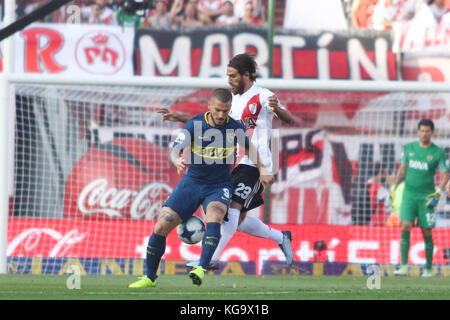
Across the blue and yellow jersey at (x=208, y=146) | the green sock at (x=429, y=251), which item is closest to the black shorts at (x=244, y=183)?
the blue and yellow jersey at (x=208, y=146)

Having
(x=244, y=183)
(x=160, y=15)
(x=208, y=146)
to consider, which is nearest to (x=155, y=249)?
(x=208, y=146)

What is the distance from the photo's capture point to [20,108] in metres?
15.9

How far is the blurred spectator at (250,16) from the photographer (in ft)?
61.9

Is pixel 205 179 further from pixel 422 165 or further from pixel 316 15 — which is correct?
pixel 316 15

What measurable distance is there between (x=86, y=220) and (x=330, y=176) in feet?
14.6

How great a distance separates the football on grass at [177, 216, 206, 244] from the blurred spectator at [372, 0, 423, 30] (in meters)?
→ 10.7

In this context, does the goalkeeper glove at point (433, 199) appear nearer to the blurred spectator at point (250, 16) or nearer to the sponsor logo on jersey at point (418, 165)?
the sponsor logo on jersey at point (418, 165)

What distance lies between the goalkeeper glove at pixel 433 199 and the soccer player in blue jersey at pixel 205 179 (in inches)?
183

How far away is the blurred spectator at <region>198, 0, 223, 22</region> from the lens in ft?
61.7

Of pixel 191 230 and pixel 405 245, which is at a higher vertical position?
pixel 191 230

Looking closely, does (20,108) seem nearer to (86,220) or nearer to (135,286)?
(86,220)

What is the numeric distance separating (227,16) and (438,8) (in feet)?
12.8

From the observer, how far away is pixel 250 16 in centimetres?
1892

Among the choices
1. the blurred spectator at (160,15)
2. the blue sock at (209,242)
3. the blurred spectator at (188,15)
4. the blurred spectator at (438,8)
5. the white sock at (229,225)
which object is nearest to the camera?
the blue sock at (209,242)
